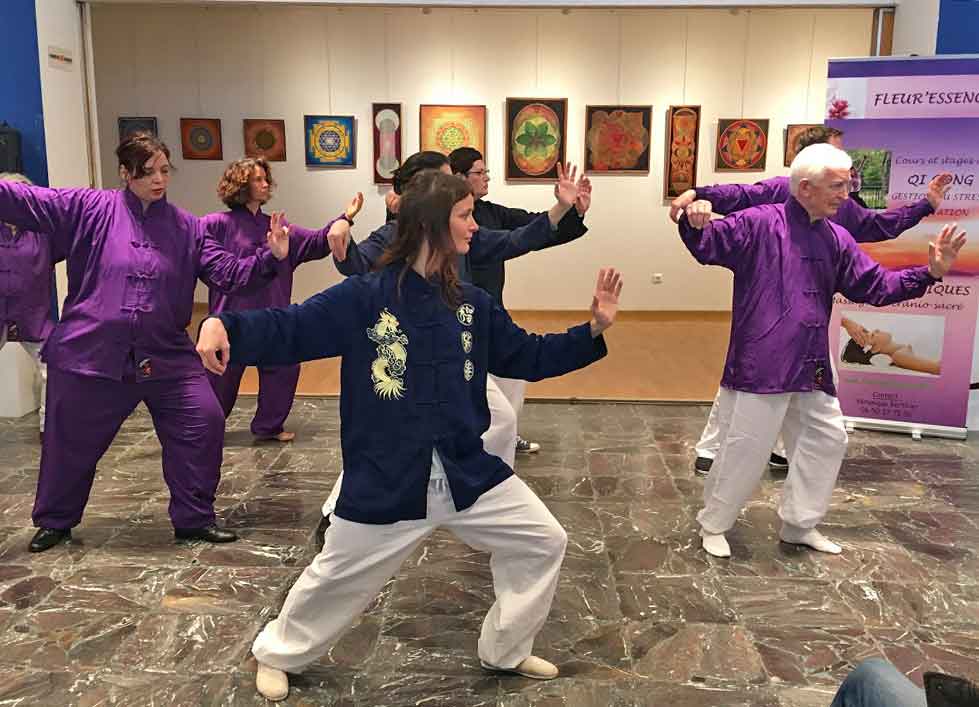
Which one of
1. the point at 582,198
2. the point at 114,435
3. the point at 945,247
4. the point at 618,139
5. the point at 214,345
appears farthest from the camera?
the point at 618,139

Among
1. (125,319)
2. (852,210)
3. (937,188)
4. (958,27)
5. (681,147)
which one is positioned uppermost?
(958,27)

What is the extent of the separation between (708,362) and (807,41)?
386cm

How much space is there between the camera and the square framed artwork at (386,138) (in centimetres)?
941

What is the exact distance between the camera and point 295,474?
→ 5.28m

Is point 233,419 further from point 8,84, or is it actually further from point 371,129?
point 371,129

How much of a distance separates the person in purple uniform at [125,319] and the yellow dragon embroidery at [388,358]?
1.13 m

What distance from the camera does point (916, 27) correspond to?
250 inches

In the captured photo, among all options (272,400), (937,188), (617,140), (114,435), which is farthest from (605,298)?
(617,140)

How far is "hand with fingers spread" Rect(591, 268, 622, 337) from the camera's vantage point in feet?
9.55

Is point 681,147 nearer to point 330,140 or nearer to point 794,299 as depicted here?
point 330,140

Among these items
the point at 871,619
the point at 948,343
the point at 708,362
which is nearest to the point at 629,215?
the point at 708,362

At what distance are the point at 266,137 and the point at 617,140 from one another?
3.59 m

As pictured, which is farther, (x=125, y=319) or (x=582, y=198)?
(x=582, y=198)

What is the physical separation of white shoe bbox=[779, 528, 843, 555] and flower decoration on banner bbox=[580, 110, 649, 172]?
243 inches
